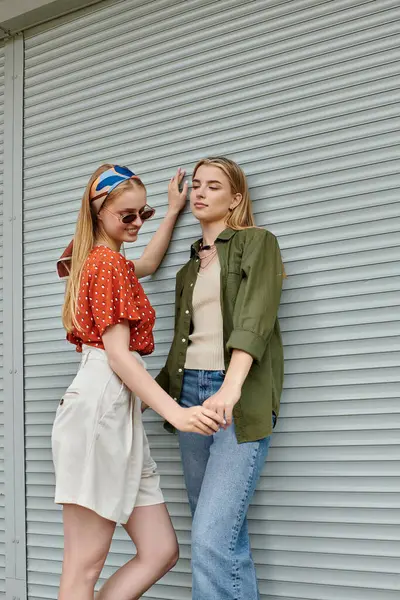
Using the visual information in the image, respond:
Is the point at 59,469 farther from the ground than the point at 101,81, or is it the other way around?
the point at 101,81

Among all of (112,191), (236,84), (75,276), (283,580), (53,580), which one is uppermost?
(236,84)

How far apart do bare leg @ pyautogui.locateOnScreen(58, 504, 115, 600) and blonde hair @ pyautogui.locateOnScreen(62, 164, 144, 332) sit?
60cm

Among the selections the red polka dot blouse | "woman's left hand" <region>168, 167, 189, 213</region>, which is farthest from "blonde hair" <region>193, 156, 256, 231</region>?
the red polka dot blouse

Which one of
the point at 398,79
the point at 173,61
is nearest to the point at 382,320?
the point at 398,79

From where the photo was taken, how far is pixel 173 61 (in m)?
3.04

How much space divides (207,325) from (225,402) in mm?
471

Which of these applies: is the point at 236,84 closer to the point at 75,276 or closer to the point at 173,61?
the point at 173,61

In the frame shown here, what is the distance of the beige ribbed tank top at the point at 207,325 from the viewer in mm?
2438

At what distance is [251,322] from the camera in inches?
87.9

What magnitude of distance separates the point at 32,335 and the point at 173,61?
4.62ft

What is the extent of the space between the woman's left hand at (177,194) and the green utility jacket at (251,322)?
435 millimetres

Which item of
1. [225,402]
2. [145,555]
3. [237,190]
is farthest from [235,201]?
[145,555]

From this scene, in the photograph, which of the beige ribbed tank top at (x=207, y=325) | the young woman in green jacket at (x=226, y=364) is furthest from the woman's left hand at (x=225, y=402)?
the beige ribbed tank top at (x=207, y=325)

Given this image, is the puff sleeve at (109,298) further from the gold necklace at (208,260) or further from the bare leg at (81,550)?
the bare leg at (81,550)
